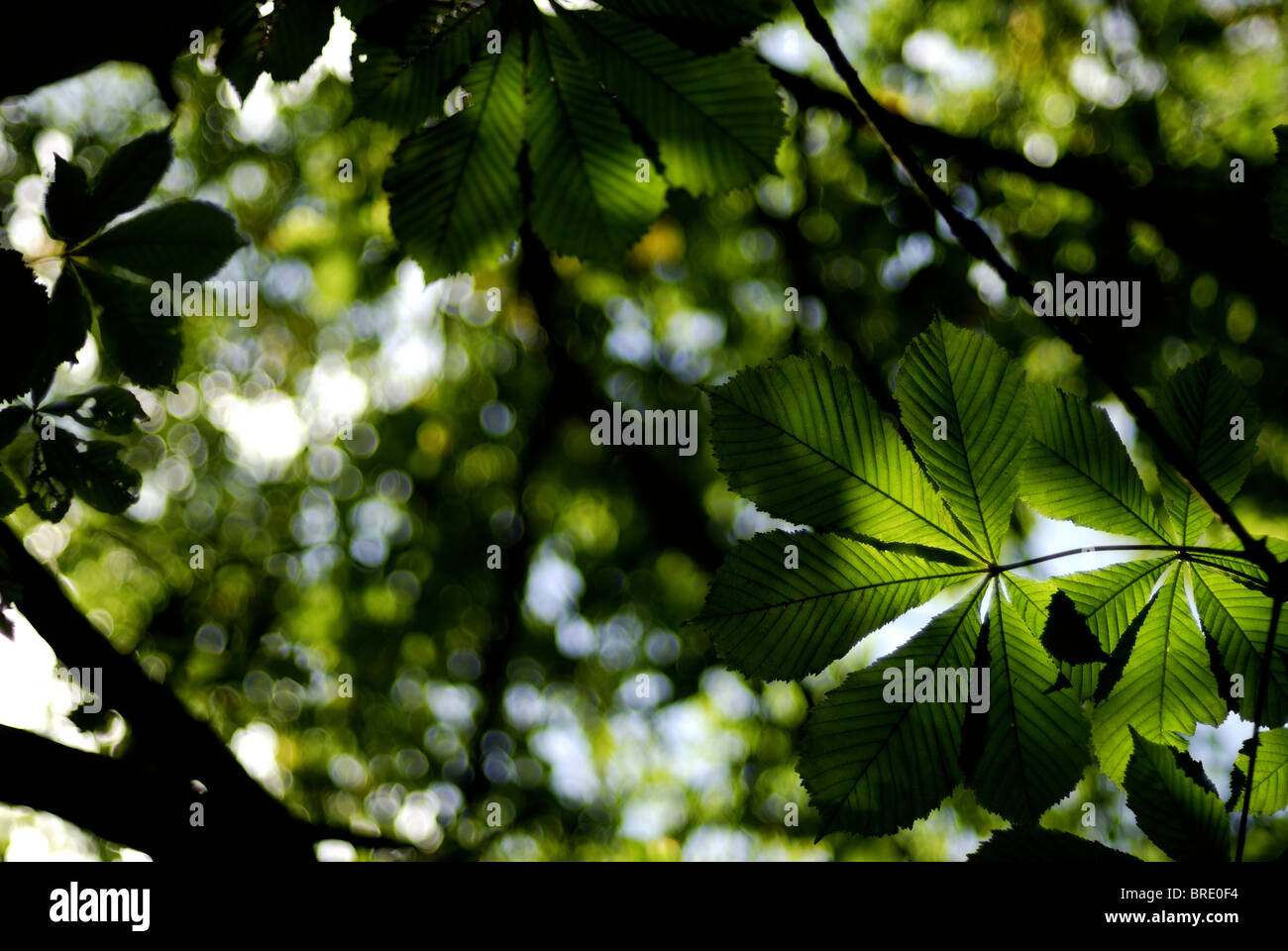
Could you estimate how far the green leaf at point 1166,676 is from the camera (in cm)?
113

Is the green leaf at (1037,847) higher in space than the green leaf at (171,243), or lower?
lower

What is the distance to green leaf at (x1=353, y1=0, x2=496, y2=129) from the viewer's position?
48.5 inches

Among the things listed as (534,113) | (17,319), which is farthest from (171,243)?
(534,113)

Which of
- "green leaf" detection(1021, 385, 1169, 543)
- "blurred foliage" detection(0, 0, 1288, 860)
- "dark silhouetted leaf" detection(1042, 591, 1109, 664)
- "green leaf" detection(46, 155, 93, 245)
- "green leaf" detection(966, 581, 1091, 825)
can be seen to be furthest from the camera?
"blurred foliage" detection(0, 0, 1288, 860)

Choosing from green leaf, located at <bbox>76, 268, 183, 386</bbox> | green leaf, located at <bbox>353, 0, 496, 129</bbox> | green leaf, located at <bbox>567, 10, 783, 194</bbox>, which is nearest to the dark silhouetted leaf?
green leaf, located at <bbox>567, 10, 783, 194</bbox>

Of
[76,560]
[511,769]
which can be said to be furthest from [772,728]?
[76,560]

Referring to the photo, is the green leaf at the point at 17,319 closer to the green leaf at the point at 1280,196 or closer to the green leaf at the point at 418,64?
the green leaf at the point at 418,64

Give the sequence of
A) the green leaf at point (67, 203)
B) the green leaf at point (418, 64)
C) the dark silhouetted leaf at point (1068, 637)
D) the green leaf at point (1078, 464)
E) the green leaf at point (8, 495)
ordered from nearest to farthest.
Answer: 1. the dark silhouetted leaf at point (1068, 637)
2. the green leaf at point (1078, 464)
3. the green leaf at point (418, 64)
4. the green leaf at point (8, 495)
5. the green leaf at point (67, 203)

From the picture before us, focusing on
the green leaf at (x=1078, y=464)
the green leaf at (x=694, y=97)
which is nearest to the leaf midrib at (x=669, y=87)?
the green leaf at (x=694, y=97)

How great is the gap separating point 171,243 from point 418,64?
0.77 m

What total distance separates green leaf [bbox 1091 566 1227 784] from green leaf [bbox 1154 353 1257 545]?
13cm

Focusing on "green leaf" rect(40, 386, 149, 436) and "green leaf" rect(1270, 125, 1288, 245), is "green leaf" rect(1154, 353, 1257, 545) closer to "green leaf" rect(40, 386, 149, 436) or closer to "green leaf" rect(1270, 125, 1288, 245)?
"green leaf" rect(1270, 125, 1288, 245)
